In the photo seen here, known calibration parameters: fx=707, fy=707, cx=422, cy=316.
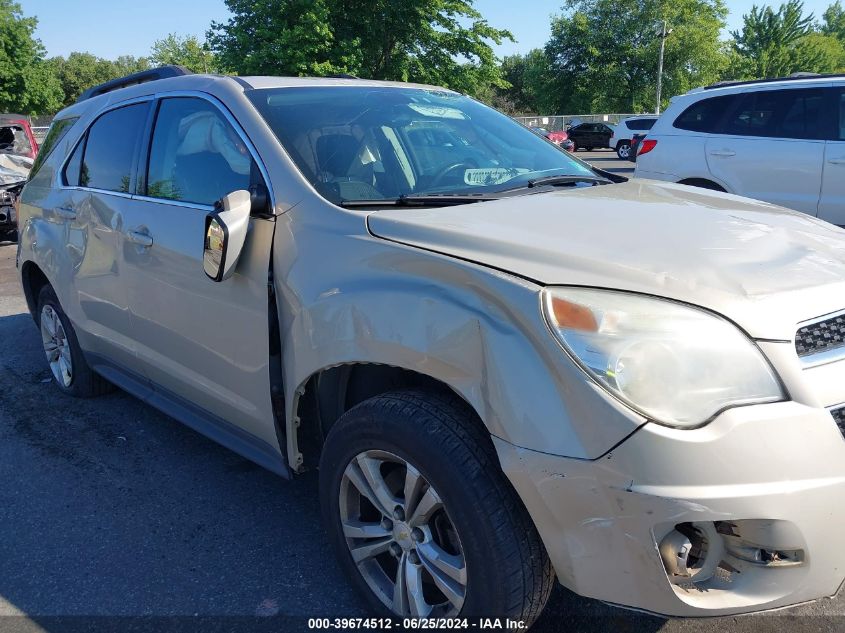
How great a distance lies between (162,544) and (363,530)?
1.09m

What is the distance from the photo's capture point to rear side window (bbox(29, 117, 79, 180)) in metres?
4.33

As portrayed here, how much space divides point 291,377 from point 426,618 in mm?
899

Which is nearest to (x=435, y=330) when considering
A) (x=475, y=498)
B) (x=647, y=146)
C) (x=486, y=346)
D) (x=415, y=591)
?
(x=486, y=346)

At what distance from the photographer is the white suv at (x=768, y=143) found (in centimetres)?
643

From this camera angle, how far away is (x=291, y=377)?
8.04ft

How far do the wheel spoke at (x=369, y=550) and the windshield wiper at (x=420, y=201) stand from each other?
111 cm

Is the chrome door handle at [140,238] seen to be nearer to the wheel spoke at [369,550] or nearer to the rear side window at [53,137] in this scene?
the rear side window at [53,137]

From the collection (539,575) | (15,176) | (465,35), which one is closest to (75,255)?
(539,575)

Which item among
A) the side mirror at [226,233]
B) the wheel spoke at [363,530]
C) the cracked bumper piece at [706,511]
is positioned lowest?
the wheel spoke at [363,530]

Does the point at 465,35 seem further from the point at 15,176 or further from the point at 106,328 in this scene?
the point at 106,328

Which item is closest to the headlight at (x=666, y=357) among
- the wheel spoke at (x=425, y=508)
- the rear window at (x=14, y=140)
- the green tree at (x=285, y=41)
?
the wheel spoke at (x=425, y=508)

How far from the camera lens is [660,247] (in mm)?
2010

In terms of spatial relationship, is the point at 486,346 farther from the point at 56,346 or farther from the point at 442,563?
the point at 56,346

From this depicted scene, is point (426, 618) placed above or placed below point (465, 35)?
below
